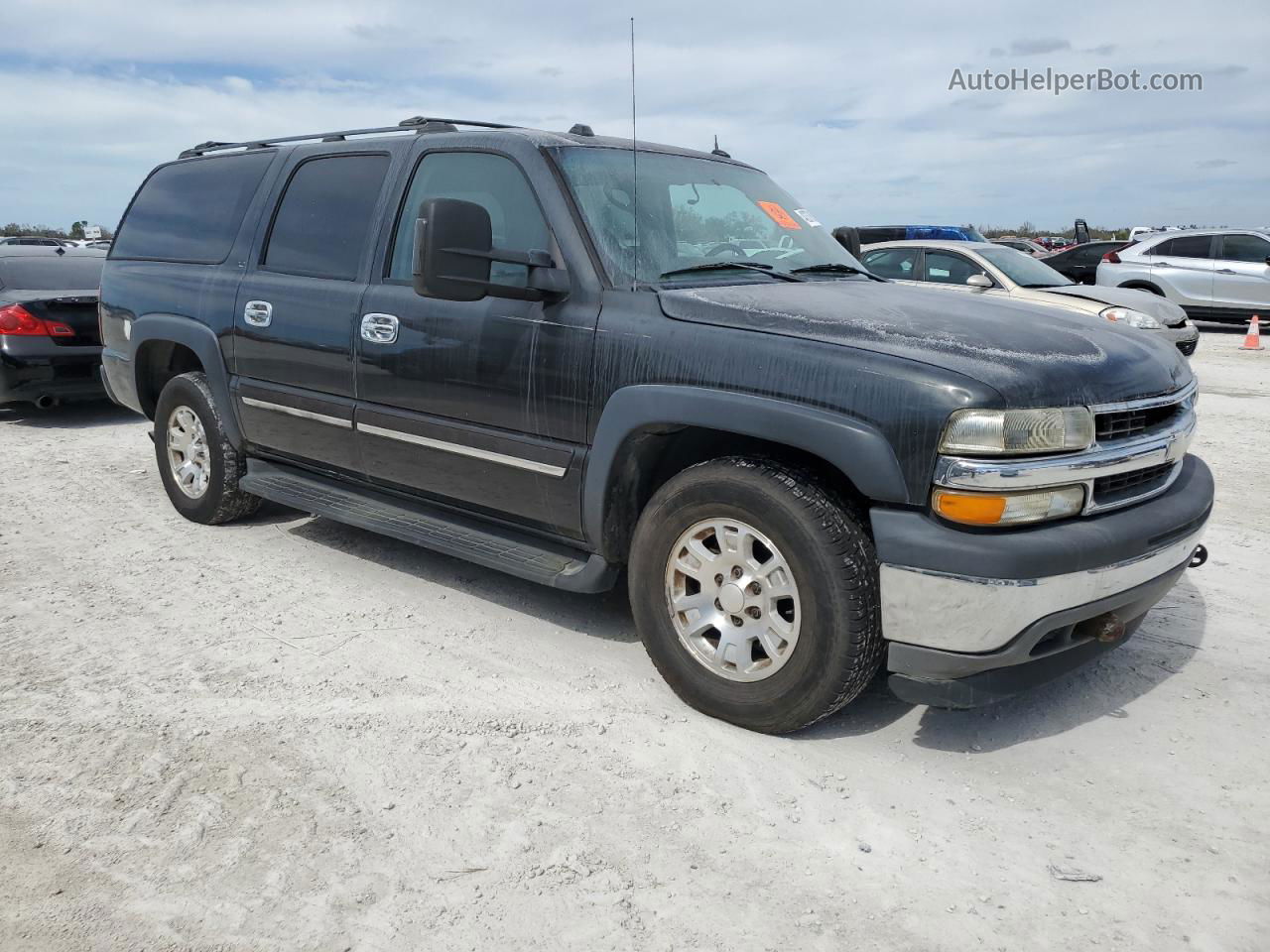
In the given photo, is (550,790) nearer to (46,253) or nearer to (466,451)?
(466,451)

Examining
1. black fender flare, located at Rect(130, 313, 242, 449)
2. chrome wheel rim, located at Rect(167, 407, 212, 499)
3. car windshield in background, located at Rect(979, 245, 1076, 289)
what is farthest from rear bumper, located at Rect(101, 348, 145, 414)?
car windshield in background, located at Rect(979, 245, 1076, 289)

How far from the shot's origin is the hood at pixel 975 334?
9.70ft

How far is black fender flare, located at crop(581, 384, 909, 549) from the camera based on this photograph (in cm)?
292

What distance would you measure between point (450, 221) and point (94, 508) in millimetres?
3757

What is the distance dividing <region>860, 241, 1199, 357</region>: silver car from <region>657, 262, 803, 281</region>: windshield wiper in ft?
21.4

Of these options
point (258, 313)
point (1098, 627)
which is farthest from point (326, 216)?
point (1098, 627)

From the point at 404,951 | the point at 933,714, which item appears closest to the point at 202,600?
the point at 404,951

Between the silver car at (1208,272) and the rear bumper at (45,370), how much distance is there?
1468cm

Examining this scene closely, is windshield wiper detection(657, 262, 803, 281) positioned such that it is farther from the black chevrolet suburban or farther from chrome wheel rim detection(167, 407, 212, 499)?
chrome wheel rim detection(167, 407, 212, 499)

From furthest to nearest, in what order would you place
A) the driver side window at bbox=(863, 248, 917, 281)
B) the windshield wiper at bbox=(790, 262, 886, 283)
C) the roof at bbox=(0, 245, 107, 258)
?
the driver side window at bbox=(863, 248, 917, 281)
the roof at bbox=(0, 245, 107, 258)
the windshield wiper at bbox=(790, 262, 886, 283)

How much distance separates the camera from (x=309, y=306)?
15.1ft

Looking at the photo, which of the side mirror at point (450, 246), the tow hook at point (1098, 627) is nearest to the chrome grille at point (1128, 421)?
the tow hook at point (1098, 627)

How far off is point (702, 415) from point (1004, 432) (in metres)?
0.92

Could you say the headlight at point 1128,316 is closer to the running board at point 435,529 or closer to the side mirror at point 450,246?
the running board at point 435,529
